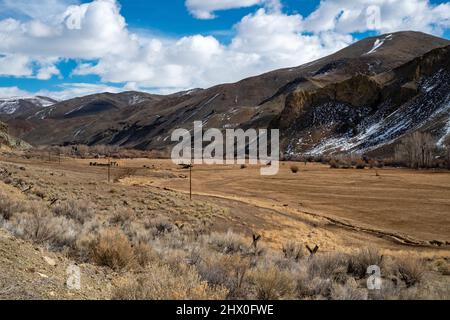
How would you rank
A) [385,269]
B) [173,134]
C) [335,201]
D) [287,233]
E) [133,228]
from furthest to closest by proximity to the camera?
[173,134], [335,201], [287,233], [133,228], [385,269]

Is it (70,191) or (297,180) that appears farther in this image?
(297,180)

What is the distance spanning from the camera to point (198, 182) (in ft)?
150

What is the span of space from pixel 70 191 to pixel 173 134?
12589 cm

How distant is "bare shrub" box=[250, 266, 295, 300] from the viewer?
705 centimetres

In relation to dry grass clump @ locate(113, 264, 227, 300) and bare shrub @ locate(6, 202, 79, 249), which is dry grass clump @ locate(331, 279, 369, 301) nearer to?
dry grass clump @ locate(113, 264, 227, 300)

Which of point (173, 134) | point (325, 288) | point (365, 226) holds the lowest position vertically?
point (365, 226)

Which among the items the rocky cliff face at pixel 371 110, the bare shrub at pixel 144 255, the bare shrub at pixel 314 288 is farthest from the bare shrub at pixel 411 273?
the rocky cliff face at pixel 371 110

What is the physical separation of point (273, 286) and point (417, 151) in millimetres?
60634

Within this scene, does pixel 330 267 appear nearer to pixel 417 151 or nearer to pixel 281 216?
pixel 281 216

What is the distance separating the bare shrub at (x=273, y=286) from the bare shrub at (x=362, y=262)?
3.01 m

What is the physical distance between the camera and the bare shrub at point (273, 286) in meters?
7.05

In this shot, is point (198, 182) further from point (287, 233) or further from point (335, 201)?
point (287, 233)

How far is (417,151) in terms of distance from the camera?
6147 cm
